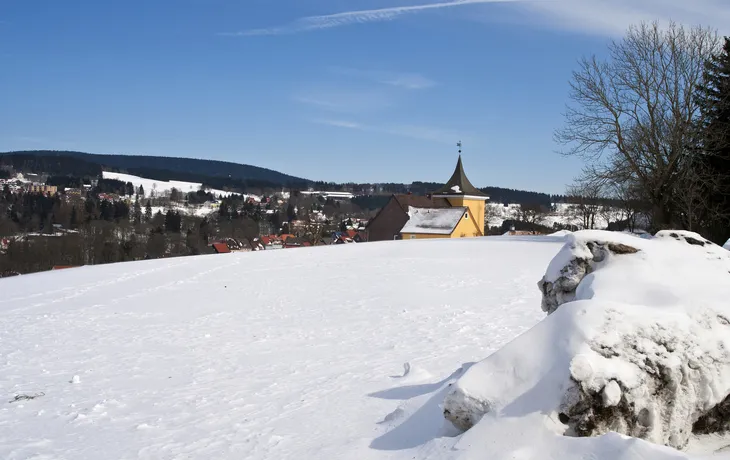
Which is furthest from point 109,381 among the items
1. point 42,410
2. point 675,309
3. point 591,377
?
point 675,309

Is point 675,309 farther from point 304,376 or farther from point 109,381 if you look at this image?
point 109,381

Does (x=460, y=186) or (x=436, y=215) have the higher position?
(x=460, y=186)

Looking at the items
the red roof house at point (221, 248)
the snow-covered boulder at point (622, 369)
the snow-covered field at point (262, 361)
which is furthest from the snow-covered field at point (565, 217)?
the snow-covered boulder at point (622, 369)

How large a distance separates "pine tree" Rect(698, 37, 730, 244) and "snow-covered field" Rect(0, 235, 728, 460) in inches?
402

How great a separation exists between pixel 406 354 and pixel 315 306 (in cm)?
489

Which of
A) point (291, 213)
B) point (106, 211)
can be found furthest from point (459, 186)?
point (291, 213)

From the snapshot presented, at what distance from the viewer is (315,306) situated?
13.9m

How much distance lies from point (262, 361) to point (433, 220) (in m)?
45.5

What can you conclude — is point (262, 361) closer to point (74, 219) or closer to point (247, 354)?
point (247, 354)

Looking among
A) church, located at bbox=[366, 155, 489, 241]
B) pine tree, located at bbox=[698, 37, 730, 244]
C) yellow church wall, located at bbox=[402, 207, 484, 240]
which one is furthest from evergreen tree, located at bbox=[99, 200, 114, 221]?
pine tree, located at bbox=[698, 37, 730, 244]

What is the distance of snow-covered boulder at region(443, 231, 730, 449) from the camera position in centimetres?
431

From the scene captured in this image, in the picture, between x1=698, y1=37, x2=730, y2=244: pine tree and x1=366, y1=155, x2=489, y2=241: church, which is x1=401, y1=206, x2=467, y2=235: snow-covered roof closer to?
x1=366, y1=155, x2=489, y2=241: church

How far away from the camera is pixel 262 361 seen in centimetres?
949

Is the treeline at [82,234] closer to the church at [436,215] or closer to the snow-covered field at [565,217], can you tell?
the church at [436,215]
